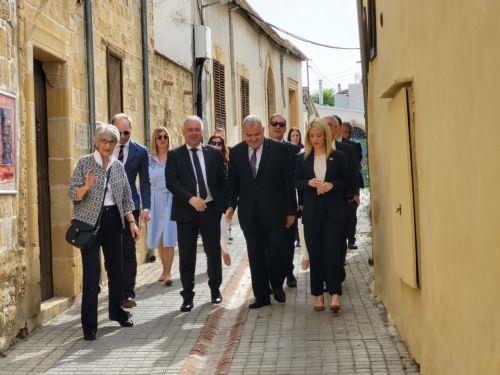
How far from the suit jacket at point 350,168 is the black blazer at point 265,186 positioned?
0.54 meters

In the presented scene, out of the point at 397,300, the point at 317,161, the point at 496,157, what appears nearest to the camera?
the point at 496,157

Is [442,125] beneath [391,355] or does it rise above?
above

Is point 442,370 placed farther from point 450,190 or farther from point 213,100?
point 213,100

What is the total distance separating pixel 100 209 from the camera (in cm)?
744

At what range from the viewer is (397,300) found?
23.4 ft

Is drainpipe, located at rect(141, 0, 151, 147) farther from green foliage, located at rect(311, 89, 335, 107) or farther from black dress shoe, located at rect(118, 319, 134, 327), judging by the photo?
green foliage, located at rect(311, 89, 335, 107)

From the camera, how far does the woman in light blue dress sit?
33.6 ft

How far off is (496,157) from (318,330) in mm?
4121

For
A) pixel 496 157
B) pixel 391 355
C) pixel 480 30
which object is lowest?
pixel 391 355

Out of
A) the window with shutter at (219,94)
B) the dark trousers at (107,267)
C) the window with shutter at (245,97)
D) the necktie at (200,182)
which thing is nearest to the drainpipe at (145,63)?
the necktie at (200,182)

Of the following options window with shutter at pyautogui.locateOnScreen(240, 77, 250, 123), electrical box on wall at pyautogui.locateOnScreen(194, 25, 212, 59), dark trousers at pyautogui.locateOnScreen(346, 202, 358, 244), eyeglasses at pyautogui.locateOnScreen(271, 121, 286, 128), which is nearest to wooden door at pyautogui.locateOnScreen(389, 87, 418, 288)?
eyeglasses at pyautogui.locateOnScreen(271, 121, 286, 128)

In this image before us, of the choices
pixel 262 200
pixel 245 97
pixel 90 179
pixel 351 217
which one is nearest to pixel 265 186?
pixel 262 200

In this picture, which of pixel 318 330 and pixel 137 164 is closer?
pixel 318 330

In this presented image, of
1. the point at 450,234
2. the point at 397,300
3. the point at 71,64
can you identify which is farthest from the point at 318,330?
the point at 71,64
